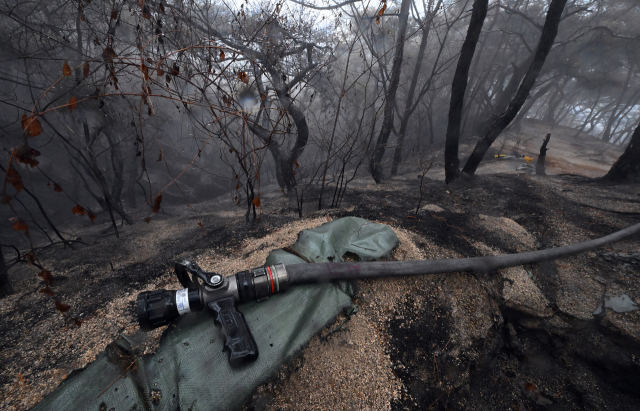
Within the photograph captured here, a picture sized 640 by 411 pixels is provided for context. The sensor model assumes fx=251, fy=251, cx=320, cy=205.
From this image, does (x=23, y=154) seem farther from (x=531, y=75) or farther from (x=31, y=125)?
(x=531, y=75)

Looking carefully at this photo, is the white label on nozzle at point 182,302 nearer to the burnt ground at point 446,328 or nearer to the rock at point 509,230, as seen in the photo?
the burnt ground at point 446,328

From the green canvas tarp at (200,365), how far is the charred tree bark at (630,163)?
20.1 ft

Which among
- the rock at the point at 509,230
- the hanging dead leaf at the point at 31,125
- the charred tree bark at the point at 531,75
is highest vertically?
the charred tree bark at the point at 531,75

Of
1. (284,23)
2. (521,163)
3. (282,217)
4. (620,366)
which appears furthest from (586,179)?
(284,23)

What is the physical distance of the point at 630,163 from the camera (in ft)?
14.9

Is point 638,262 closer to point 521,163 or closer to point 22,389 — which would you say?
point 22,389

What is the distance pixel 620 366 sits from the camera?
6.12 feet

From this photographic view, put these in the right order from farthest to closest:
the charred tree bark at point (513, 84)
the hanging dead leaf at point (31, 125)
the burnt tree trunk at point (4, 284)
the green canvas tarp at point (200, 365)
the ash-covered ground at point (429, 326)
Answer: the charred tree bark at point (513, 84) < the burnt tree trunk at point (4, 284) < the ash-covered ground at point (429, 326) < the green canvas tarp at point (200, 365) < the hanging dead leaf at point (31, 125)

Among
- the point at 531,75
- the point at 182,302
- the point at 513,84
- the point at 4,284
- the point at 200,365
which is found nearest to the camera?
the point at 200,365

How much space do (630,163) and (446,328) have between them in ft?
18.5

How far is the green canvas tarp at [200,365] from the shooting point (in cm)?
126

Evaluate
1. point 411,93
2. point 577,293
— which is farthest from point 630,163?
point 411,93

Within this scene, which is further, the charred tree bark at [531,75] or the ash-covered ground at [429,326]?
the charred tree bark at [531,75]

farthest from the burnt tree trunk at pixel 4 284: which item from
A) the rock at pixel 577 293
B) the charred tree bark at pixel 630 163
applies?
the charred tree bark at pixel 630 163
